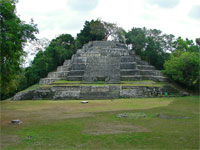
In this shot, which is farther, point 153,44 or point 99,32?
point 99,32

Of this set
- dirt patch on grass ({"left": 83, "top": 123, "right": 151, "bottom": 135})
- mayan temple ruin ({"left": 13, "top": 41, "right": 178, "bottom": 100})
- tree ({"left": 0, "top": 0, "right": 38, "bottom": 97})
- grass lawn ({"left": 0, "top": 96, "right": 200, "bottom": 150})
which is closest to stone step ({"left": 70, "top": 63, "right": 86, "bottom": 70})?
mayan temple ruin ({"left": 13, "top": 41, "right": 178, "bottom": 100})

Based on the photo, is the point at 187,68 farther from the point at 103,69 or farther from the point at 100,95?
the point at 103,69

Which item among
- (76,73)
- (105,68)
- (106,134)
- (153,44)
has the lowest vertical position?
(106,134)

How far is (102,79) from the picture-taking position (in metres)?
28.2

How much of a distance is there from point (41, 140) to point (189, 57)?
65.6ft

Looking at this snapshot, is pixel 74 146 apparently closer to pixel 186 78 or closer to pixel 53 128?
pixel 53 128

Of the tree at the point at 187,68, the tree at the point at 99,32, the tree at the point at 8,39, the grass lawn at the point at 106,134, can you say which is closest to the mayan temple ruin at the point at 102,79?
the tree at the point at 187,68

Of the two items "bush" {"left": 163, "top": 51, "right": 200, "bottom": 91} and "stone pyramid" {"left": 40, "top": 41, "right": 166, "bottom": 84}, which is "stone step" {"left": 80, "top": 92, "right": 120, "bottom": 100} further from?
"bush" {"left": 163, "top": 51, "right": 200, "bottom": 91}

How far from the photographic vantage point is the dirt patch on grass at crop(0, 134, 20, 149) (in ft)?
22.2

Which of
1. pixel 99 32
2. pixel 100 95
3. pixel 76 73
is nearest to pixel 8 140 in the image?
pixel 100 95

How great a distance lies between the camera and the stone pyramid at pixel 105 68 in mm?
28281

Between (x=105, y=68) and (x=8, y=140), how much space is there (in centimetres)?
2374

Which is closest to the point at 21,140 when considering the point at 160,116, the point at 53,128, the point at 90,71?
the point at 53,128

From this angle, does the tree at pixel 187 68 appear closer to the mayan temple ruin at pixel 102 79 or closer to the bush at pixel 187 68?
the bush at pixel 187 68
